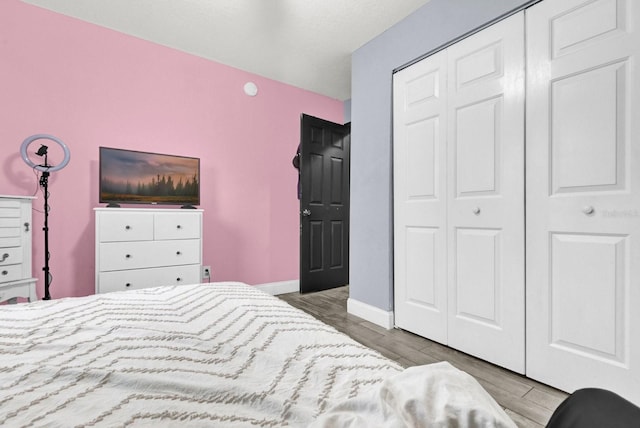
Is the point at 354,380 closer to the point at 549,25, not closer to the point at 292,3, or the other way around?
the point at 549,25

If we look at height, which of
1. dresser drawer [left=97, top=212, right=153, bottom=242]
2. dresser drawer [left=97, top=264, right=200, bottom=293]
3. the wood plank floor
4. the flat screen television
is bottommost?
the wood plank floor

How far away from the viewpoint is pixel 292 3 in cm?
237

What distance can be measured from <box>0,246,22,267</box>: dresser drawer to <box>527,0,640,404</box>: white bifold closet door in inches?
136

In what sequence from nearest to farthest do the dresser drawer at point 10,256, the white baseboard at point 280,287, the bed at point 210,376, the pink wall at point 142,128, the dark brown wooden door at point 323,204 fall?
the bed at point 210,376
the dresser drawer at point 10,256
the pink wall at point 142,128
the dark brown wooden door at point 323,204
the white baseboard at point 280,287

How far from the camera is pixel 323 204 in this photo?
3781mm

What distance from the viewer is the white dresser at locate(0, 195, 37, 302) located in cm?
203

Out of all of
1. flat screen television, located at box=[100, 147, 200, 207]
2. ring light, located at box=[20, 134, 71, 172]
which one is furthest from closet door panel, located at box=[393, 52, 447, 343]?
ring light, located at box=[20, 134, 71, 172]

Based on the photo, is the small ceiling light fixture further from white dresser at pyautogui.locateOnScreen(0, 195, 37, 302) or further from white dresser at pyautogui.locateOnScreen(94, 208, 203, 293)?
white dresser at pyautogui.locateOnScreen(0, 195, 37, 302)

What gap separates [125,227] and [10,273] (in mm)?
747

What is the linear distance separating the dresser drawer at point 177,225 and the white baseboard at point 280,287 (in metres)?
1.19

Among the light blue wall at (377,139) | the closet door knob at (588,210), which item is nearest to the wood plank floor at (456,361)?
the light blue wall at (377,139)

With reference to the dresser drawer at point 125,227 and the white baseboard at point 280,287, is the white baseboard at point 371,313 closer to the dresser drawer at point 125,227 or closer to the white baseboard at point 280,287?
the white baseboard at point 280,287

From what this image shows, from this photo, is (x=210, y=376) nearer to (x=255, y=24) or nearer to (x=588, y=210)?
(x=588, y=210)

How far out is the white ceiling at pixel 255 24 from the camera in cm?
240
